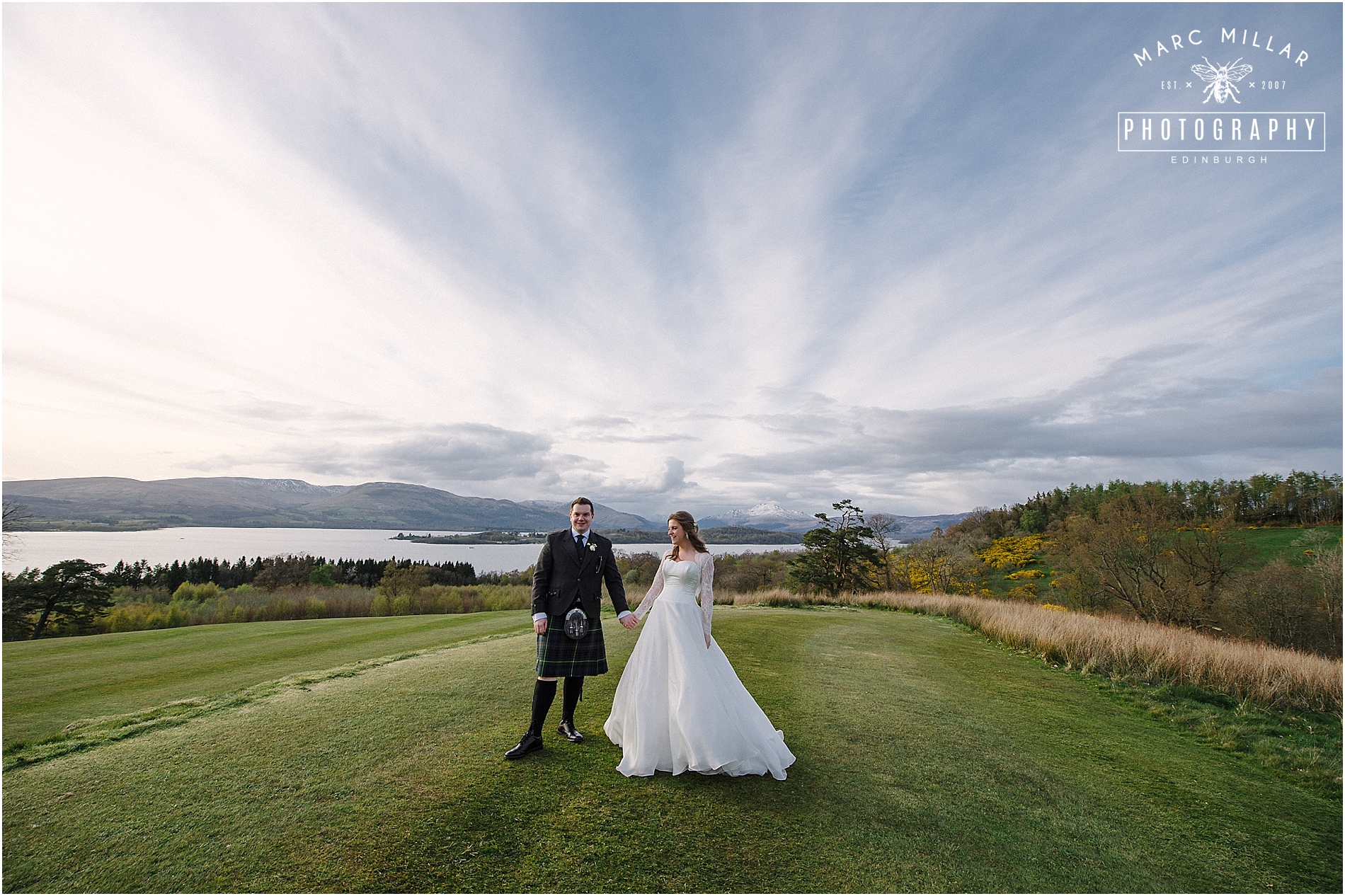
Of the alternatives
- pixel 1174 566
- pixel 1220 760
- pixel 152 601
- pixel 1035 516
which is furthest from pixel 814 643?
pixel 1035 516

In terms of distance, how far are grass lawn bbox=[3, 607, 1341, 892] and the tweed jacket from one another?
3.90ft

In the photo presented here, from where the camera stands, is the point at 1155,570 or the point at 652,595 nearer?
the point at 652,595

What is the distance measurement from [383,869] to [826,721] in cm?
415

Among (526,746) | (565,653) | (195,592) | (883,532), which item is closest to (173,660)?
(526,746)

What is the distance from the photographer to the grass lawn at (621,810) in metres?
2.96

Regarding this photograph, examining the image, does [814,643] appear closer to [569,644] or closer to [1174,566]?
[569,644]

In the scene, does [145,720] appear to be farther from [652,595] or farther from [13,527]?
[13,527]

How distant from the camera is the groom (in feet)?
15.4

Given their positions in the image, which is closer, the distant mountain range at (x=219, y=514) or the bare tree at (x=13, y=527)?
the bare tree at (x=13, y=527)

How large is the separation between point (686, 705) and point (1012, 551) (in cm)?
6373

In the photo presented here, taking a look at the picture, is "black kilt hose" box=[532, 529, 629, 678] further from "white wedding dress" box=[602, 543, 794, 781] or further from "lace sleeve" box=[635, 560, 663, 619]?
"white wedding dress" box=[602, 543, 794, 781]

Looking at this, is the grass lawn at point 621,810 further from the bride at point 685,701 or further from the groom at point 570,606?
the groom at point 570,606

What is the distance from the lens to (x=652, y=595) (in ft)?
17.1

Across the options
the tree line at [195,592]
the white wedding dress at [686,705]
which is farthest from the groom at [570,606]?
the tree line at [195,592]
